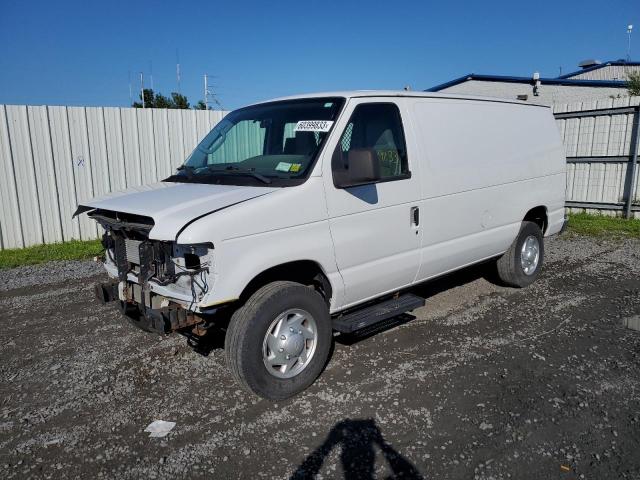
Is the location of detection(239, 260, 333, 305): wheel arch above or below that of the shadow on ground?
above

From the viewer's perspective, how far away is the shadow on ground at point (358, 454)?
2975 millimetres

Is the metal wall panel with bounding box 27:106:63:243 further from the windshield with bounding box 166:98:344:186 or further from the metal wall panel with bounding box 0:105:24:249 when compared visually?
the windshield with bounding box 166:98:344:186

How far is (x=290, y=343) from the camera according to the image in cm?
383

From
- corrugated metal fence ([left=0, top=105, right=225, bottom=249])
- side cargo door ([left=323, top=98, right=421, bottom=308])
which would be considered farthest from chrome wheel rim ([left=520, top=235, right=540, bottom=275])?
corrugated metal fence ([left=0, top=105, right=225, bottom=249])

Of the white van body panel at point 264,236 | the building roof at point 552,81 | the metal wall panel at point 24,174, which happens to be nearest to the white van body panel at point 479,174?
the white van body panel at point 264,236

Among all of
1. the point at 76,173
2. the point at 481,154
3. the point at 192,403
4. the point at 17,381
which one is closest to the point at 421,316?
the point at 481,154

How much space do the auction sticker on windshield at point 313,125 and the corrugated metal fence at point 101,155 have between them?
6806 millimetres

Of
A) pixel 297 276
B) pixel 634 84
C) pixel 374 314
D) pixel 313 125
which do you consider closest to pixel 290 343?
pixel 297 276

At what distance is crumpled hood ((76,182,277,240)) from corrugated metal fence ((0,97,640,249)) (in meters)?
5.78

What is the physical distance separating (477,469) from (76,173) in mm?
8983

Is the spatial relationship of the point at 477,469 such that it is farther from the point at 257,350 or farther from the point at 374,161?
the point at 374,161

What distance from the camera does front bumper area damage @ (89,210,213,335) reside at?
3.44 m

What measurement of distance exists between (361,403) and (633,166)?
32.3ft

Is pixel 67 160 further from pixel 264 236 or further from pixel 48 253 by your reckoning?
pixel 264 236
